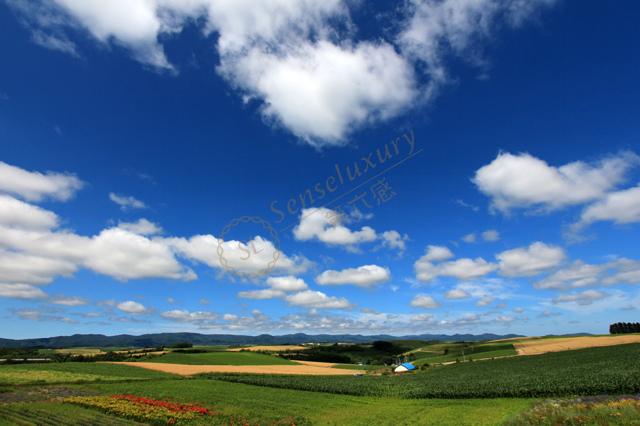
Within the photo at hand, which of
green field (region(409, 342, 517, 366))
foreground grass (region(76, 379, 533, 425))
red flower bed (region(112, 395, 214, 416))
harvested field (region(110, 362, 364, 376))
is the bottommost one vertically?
foreground grass (region(76, 379, 533, 425))

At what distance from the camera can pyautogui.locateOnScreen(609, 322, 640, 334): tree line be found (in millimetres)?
172625

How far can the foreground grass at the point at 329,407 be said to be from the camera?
34.5 m

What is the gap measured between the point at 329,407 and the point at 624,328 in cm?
19286

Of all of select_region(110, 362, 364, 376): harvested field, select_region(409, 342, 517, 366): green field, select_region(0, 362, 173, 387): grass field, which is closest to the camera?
select_region(0, 362, 173, 387): grass field

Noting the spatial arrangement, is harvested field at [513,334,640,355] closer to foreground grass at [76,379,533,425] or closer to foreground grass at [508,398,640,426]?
foreground grass at [76,379,533,425]

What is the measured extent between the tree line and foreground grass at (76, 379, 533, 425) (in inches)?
6911

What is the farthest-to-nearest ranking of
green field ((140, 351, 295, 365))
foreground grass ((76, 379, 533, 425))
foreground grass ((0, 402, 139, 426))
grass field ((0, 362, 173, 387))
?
green field ((140, 351, 295, 365)), grass field ((0, 362, 173, 387)), foreground grass ((76, 379, 533, 425)), foreground grass ((0, 402, 139, 426))

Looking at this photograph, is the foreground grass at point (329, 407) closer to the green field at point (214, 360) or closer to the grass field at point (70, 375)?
the grass field at point (70, 375)

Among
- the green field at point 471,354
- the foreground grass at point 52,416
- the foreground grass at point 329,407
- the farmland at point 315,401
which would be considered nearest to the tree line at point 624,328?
the green field at point 471,354

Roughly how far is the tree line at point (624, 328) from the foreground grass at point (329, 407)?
17555 centimetres

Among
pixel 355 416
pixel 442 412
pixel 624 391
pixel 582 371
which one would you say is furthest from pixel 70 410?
pixel 582 371

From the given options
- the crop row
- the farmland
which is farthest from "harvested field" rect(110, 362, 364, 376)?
the crop row

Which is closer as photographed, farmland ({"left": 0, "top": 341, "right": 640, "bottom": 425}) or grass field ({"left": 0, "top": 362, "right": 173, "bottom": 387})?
farmland ({"left": 0, "top": 341, "right": 640, "bottom": 425})

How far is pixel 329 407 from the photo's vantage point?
142 ft
